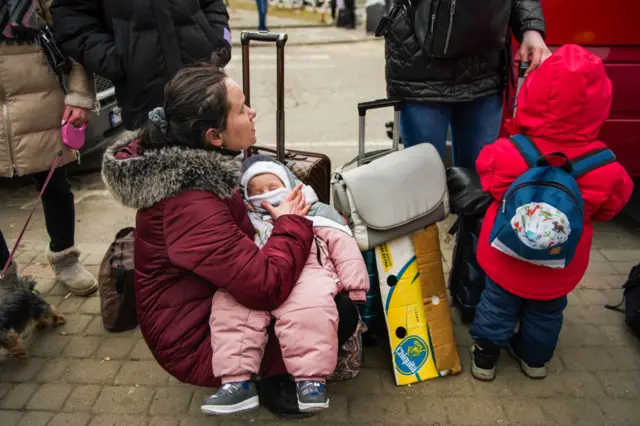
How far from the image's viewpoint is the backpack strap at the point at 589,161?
2242mm

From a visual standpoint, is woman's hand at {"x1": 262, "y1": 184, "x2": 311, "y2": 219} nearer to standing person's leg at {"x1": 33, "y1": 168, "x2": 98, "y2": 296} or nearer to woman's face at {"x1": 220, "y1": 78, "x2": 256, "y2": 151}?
woman's face at {"x1": 220, "y1": 78, "x2": 256, "y2": 151}

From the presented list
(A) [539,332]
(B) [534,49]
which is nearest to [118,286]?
(A) [539,332]

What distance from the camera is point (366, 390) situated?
8.46ft

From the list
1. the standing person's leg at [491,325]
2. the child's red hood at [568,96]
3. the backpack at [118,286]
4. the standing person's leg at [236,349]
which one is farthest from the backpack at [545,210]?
the backpack at [118,286]

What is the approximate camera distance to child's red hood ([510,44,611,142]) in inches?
84.2

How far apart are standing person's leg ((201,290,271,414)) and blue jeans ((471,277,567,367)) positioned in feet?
3.39

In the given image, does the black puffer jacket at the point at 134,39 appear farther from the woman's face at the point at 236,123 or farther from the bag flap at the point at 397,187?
the bag flap at the point at 397,187

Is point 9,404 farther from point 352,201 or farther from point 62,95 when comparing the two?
point 352,201

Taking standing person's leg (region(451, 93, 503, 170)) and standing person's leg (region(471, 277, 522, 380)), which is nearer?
standing person's leg (region(471, 277, 522, 380))

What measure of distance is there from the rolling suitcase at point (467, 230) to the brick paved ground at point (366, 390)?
213mm

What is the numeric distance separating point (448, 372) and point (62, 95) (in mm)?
2330

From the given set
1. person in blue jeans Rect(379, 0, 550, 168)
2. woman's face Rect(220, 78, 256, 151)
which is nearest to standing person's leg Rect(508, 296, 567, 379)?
person in blue jeans Rect(379, 0, 550, 168)

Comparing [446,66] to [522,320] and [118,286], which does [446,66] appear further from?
[118,286]

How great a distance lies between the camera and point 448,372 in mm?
2627
